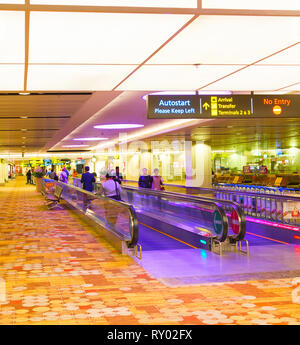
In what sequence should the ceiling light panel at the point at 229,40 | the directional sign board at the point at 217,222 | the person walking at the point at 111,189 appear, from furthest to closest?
1. the person walking at the point at 111,189
2. the directional sign board at the point at 217,222
3. the ceiling light panel at the point at 229,40

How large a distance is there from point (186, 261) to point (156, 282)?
168 centimetres

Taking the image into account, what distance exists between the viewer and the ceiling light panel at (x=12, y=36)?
434 centimetres

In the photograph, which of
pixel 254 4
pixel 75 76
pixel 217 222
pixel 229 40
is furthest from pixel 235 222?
pixel 254 4

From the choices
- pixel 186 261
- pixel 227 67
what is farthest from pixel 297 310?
pixel 227 67

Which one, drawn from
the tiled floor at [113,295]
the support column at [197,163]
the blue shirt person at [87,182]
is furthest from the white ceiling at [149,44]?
the support column at [197,163]

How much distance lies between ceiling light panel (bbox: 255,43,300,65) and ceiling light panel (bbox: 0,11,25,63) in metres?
3.42

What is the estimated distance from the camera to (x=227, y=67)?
7094mm

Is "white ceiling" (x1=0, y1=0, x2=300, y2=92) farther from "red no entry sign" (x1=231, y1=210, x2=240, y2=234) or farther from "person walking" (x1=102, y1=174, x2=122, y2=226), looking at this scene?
"person walking" (x1=102, y1=174, x2=122, y2=226)

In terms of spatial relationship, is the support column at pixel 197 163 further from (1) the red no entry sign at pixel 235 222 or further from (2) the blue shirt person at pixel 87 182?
(1) the red no entry sign at pixel 235 222

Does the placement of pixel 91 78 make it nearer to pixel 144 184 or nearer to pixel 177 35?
pixel 177 35

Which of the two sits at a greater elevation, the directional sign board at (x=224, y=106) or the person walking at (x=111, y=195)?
the directional sign board at (x=224, y=106)

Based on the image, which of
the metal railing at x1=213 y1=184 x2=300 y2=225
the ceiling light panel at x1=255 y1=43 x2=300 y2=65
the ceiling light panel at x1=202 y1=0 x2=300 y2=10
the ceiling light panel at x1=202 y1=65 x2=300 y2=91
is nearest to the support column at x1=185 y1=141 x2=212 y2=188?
the metal railing at x1=213 y1=184 x2=300 y2=225

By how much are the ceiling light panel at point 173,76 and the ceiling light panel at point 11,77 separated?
175cm
